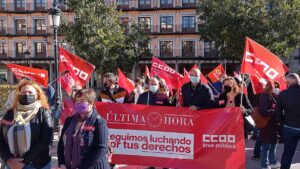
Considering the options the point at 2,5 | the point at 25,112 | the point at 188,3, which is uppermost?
the point at 188,3

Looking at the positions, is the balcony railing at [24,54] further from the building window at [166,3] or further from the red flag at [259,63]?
the red flag at [259,63]

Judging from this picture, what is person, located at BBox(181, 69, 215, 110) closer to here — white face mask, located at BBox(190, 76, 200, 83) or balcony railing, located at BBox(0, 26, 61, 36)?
white face mask, located at BBox(190, 76, 200, 83)

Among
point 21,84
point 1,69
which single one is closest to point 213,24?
point 21,84

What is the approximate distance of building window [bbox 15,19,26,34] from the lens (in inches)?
Answer: 1883

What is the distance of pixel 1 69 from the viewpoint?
160ft

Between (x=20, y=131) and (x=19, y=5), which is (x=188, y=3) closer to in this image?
(x=19, y=5)

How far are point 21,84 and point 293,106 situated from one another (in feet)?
13.6

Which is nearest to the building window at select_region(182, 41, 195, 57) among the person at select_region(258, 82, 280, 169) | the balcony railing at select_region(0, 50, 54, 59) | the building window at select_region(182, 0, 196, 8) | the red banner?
the building window at select_region(182, 0, 196, 8)

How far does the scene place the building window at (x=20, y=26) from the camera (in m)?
47.8

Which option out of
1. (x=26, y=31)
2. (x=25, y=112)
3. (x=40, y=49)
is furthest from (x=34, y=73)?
(x=26, y=31)

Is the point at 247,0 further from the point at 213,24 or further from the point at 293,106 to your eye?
the point at 293,106

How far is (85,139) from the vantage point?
12.1 feet

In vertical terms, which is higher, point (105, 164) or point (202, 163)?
point (105, 164)

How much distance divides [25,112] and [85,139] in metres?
0.76
